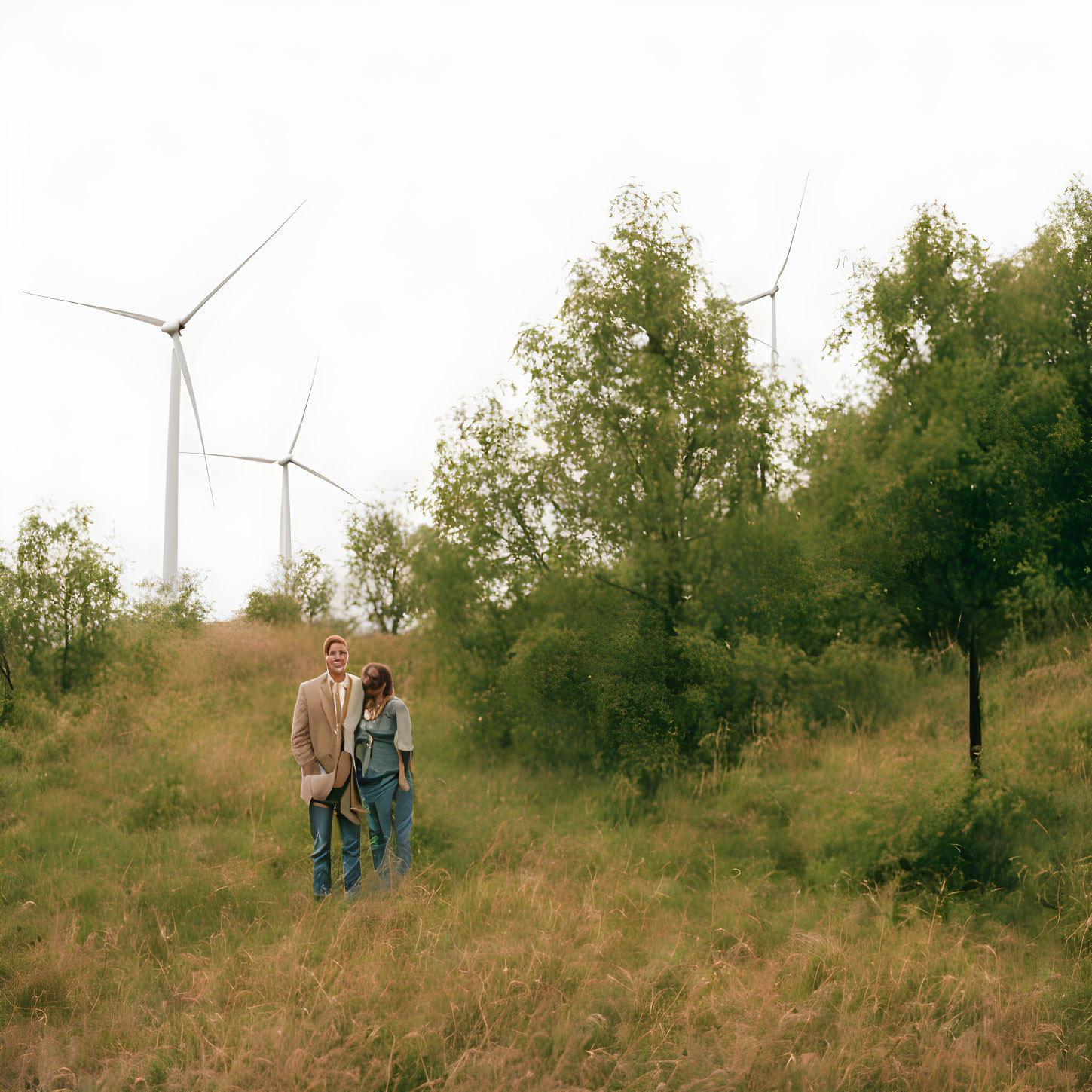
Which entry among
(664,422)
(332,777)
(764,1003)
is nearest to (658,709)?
(664,422)

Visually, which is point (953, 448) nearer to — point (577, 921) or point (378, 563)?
point (577, 921)

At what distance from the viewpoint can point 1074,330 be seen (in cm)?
1628

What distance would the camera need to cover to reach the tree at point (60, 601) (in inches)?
593

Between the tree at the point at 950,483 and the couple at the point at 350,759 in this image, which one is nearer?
the couple at the point at 350,759

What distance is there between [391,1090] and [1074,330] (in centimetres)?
1760

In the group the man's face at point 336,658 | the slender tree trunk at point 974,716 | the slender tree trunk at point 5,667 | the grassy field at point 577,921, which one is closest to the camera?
the grassy field at point 577,921

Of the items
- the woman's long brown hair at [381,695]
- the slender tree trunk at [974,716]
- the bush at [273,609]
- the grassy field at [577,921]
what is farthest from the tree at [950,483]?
the bush at [273,609]

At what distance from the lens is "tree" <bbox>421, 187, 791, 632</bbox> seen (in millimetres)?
11625

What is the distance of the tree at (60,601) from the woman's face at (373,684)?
9.88 meters

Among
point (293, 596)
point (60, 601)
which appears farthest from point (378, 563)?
point (60, 601)

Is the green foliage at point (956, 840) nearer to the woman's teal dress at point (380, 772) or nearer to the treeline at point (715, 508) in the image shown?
the treeline at point (715, 508)

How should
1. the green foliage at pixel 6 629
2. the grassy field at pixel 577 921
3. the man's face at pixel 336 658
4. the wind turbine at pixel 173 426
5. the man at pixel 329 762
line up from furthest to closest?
the wind turbine at pixel 173 426 < the green foliage at pixel 6 629 < the man's face at pixel 336 658 < the man at pixel 329 762 < the grassy field at pixel 577 921

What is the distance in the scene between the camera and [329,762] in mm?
7883

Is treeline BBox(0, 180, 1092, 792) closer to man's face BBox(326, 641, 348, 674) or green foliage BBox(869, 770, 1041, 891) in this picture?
green foliage BBox(869, 770, 1041, 891)
